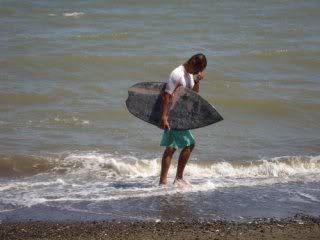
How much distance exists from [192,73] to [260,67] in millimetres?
8065

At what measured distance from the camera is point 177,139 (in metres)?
8.05

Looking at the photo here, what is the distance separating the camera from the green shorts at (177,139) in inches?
316

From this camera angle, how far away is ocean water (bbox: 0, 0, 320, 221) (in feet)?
25.1

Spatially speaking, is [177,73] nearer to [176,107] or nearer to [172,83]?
[172,83]

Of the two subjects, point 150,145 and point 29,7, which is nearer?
point 150,145

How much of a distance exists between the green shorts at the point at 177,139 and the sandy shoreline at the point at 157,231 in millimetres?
1457

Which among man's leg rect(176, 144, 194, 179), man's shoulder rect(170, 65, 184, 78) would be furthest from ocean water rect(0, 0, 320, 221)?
man's shoulder rect(170, 65, 184, 78)

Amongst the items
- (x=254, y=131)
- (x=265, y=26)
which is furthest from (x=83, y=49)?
(x=254, y=131)

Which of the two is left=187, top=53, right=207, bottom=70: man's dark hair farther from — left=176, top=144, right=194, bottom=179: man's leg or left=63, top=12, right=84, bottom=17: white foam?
left=63, top=12, right=84, bottom=17: white foam

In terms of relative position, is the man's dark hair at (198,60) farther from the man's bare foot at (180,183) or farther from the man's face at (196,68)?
the man's bare foot at (180,183)

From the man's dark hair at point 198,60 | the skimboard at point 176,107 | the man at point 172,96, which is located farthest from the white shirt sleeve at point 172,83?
the man's dark hair at point 198,60

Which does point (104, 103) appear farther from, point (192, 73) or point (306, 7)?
point (306, 7)

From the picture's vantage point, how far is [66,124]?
11203mm

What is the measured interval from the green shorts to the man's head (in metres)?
0.70
